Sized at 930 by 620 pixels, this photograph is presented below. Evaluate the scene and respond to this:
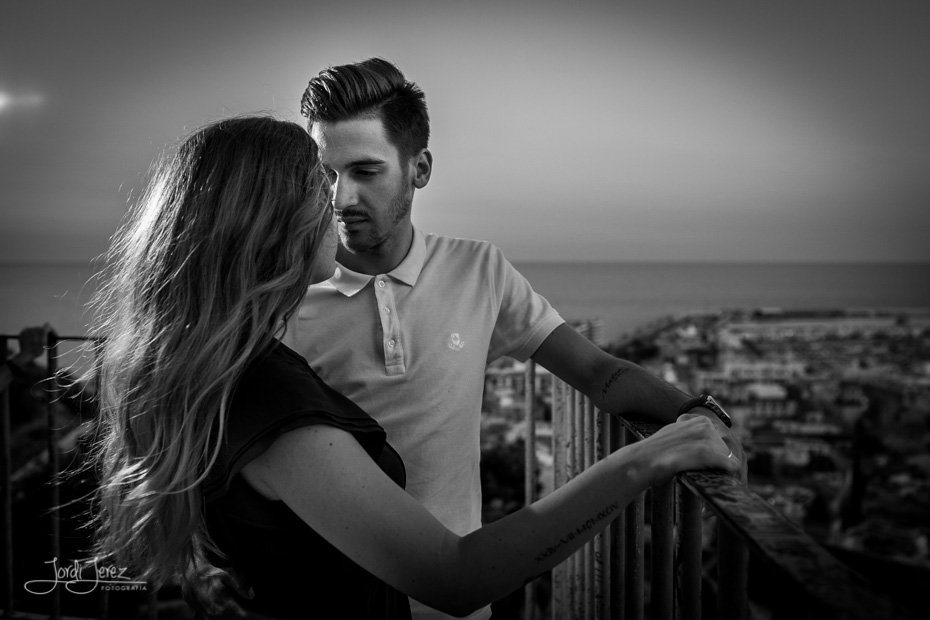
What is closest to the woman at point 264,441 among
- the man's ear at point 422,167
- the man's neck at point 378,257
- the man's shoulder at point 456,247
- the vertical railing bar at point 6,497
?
the man's neck at point 378,257

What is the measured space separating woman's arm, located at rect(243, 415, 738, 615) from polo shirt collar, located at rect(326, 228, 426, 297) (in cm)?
84

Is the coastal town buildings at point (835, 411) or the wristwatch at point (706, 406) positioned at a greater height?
the wristwatch at point (706, 406)

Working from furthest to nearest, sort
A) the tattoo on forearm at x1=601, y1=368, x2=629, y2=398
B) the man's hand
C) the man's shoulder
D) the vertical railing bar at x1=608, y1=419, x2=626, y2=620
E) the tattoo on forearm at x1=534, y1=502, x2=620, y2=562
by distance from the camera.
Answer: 1. the man's shoulder
2. the tattoo on forearm at x1=601, y1=368, x2=629, y2=398
3. the vertical railing bar at x1=608, y1=419, x2=626, y2=620
4. the man's hand
5. the tattoo on forearm at x1=534, y1=502, x2=620, y2=562

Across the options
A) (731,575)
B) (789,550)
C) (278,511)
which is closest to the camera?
(789,550)

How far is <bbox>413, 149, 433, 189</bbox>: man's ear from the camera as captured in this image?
1953mm

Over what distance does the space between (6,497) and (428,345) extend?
2118 mm

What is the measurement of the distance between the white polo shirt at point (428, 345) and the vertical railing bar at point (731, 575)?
0.85m

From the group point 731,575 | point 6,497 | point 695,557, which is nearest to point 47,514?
point 6,497

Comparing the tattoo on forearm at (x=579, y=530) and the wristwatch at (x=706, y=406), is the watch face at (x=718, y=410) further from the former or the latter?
the tattoo on forearm at (x=579, y=530)

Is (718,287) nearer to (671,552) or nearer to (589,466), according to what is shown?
(589,466)

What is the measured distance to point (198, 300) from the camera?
1.01 metres

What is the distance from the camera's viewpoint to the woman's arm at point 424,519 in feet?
2.95
